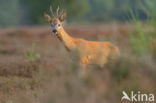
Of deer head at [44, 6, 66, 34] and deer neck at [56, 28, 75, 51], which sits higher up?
deer head at [44, 6, 66, 34]

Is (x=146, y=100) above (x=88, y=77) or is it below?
below

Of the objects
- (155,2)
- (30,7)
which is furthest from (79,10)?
A: (155,2)

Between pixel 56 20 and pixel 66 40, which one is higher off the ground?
pixel 56 20

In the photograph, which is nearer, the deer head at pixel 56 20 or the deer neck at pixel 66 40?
the deer neck at pixel 66 40

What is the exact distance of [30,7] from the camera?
73.8 m

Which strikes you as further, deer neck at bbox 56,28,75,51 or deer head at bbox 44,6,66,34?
deer head at bbox 44,6,66,34

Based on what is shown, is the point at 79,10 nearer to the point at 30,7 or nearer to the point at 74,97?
the point at 30,7

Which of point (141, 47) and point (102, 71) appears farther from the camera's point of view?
point (141, 47)

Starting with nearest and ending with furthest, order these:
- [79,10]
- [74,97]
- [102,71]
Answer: [74,97]
[102,71]
[79,10]

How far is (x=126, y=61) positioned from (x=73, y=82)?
80 cm

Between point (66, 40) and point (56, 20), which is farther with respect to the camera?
point (56, 20)

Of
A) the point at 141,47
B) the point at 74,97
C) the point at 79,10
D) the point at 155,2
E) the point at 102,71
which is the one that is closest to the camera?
the point at 74,97

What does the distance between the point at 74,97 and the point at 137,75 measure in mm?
858

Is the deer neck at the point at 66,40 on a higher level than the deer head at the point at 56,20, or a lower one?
lower
